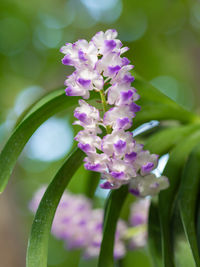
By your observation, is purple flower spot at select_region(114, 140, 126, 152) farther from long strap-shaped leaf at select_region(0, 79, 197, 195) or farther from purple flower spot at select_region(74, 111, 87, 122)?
long strap-shaped leaf at select_region(0, 79, 197, 195)

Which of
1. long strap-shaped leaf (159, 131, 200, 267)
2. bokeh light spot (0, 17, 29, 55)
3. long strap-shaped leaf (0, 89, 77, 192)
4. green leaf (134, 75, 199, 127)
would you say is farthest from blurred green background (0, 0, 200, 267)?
long strap-shaped leaf (0, 89, 77, 192)

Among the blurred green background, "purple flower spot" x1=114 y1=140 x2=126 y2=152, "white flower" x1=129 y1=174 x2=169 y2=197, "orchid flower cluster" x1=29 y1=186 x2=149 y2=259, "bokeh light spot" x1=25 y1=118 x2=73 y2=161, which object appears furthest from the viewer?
"bokeh light spot" x1=25 y1=118 x2=73 y2=161

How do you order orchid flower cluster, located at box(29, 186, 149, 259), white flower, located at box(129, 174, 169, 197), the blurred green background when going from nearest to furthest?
1. white flower, located at box(129, 174, 169, 197)
2. orchid flower cluster, located at box(29, 186, 149, 259)
3. the blurred green background

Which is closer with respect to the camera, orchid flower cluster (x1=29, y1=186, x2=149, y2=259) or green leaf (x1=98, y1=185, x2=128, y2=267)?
green leaf (x1=98, y1=185, x2=128, y2=267)

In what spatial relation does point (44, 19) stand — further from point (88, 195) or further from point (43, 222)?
point (43, 222)

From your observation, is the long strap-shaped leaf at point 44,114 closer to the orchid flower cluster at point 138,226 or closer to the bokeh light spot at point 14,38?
the orchid flower cluster at point 138,226

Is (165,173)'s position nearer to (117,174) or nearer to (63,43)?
(117,174)

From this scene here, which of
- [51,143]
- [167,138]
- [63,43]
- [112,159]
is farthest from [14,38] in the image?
[112,159]
